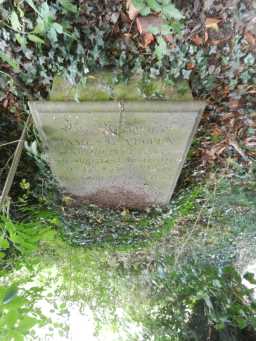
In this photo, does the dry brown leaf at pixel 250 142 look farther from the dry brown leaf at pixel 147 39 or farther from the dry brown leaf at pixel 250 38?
the dry brown leaf at pixel 147 39

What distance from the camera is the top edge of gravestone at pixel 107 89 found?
1.78m

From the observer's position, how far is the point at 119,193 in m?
2.80

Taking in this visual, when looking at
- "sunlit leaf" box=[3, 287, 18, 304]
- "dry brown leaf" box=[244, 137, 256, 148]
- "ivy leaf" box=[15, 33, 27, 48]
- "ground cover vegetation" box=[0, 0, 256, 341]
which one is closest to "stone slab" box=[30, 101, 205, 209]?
"ground cover vegetation" box=[0, 0, 256, 341]

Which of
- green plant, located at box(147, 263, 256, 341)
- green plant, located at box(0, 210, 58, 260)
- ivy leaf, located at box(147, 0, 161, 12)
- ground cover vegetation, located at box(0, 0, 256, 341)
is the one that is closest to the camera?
ivy leaf, located at box(147, 0, 161, 12)

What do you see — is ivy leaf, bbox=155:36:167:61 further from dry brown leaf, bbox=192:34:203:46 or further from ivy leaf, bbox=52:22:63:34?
ivy leaf, bbox=52:22:63:34

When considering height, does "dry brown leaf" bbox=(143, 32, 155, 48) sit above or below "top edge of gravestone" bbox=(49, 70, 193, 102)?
above

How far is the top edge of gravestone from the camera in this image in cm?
178

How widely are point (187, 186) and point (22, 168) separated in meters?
1.56

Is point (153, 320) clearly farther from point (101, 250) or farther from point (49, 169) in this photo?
point (49, 169)

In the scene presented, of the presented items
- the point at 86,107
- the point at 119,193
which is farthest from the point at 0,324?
the point at 86,107

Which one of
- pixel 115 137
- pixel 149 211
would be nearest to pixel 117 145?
pixel 115 137

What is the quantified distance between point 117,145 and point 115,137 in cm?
10

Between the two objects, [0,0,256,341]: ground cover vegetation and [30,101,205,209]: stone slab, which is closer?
[0,0,256,341]: ground cover vegetation

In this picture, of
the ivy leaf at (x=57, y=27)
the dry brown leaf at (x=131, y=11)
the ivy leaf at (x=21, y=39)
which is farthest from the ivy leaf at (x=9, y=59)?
the dry brown leaf at (x=131, y=11)
